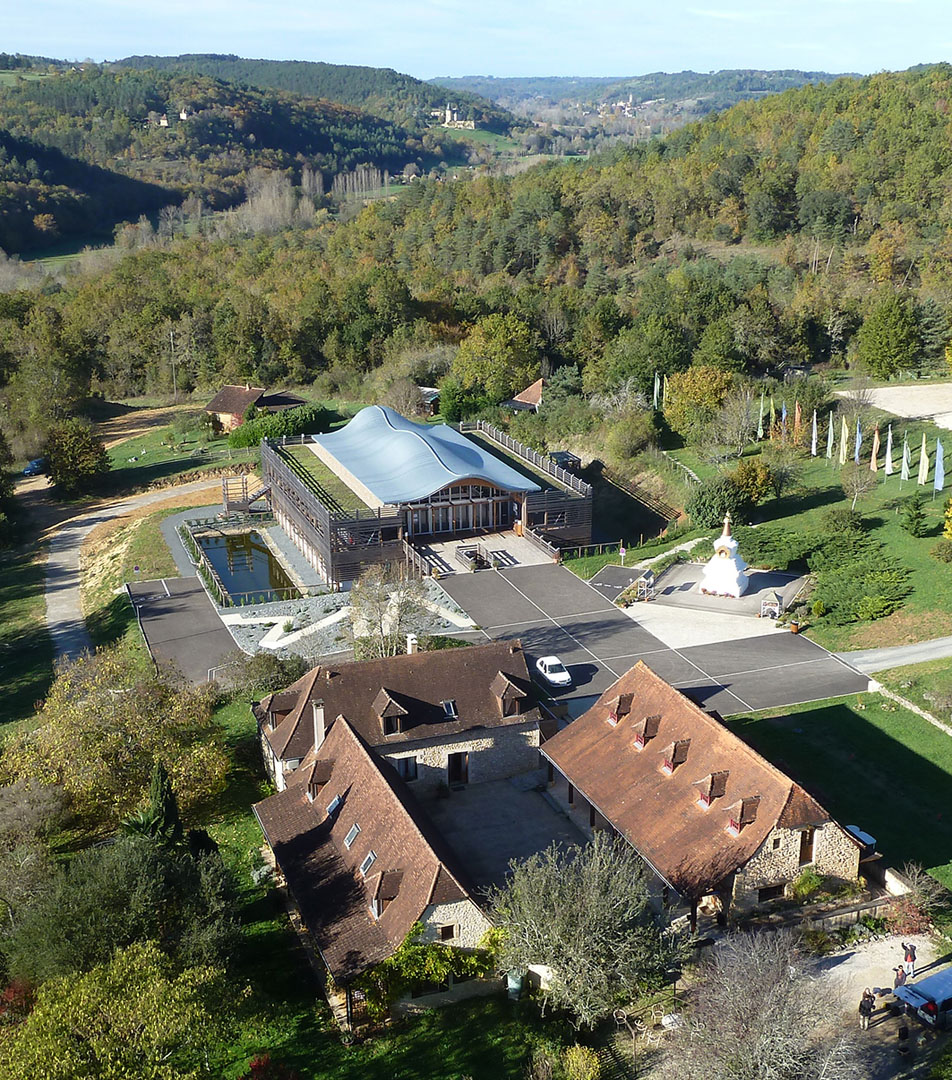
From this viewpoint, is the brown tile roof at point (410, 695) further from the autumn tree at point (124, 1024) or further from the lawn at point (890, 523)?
the lawn at point (890, 523)

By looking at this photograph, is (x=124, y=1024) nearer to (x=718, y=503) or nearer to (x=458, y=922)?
(x=458, y=922)

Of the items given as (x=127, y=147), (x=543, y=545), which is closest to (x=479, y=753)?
(x=543, y=545)

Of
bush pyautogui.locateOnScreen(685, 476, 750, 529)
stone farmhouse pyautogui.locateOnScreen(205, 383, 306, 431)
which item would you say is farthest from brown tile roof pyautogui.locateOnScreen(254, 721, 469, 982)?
stone farmhouse pyautogui.locateOnScreen(205, 383, 306, 431)

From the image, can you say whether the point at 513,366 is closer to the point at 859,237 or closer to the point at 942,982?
the point at 859,237

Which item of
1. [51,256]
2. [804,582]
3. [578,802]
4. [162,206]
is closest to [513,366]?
[804,582]

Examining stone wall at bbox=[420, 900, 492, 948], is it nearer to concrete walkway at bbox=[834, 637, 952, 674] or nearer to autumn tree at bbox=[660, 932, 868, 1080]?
autumn tree at bbox=[660, 932, 868, 1080]

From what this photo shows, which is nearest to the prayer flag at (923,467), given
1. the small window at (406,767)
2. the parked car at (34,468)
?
the small window at (406,767)
